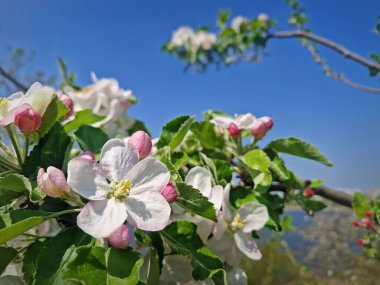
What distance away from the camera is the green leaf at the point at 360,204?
1.97m

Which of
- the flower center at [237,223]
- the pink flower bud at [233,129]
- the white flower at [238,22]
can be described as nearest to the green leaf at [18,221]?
the flower center at [237,223]

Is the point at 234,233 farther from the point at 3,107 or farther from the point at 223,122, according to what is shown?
the point at 3,107

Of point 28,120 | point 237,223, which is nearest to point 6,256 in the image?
point 28,120

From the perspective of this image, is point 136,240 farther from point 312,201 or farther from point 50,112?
point 312,201

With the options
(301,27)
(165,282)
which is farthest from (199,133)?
(301,27)

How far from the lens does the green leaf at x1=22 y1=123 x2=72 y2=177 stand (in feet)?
2.80

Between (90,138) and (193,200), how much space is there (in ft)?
1.30

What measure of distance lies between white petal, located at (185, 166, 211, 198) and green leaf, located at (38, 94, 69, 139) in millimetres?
284

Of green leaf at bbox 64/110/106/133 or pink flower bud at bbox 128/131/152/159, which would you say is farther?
green leaf at bbox 64/110/106/133

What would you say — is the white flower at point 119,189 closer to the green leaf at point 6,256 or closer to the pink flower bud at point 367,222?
the green leaf at point 6,256

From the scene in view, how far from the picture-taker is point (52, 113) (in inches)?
33.4

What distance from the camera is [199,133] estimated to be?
1249mm

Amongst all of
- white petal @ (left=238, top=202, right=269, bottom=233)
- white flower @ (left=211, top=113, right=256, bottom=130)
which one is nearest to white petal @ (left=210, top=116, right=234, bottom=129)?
white flower @ (left=211, top=113, right=256, bottom=130)

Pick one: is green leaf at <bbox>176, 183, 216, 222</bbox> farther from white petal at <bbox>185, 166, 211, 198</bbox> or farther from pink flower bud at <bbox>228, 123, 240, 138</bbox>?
pink flower bud at <bbox>228, 123, 240, 138</bbox>
